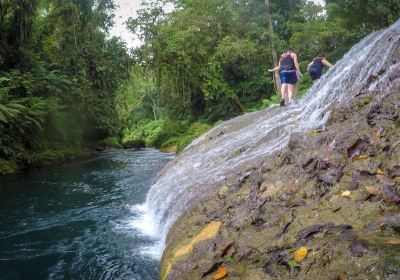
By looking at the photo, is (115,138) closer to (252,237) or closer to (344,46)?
(344,46)

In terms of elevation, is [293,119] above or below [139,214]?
above

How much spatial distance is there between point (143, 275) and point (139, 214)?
3232 millimetres

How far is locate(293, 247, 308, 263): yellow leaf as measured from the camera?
3377 millimetres

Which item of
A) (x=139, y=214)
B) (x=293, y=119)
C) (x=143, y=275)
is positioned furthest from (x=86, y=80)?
(x=143, y=275)

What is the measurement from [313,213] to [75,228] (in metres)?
5.51

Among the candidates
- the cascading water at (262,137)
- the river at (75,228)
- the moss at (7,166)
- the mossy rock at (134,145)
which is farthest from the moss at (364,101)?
the mossy rock at (134,145)

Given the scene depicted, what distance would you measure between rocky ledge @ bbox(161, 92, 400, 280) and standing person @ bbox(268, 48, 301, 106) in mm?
4478

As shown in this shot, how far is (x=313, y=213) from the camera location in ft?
13.3

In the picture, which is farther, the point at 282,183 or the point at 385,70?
the point at 385,70

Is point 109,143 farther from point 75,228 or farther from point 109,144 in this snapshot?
point 75,228

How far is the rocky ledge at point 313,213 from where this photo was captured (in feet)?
10.6

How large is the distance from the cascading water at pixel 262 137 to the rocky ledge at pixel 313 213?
1.58 feet

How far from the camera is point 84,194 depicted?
11.3 metres

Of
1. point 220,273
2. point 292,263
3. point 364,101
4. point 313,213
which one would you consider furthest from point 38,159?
point 292,263
